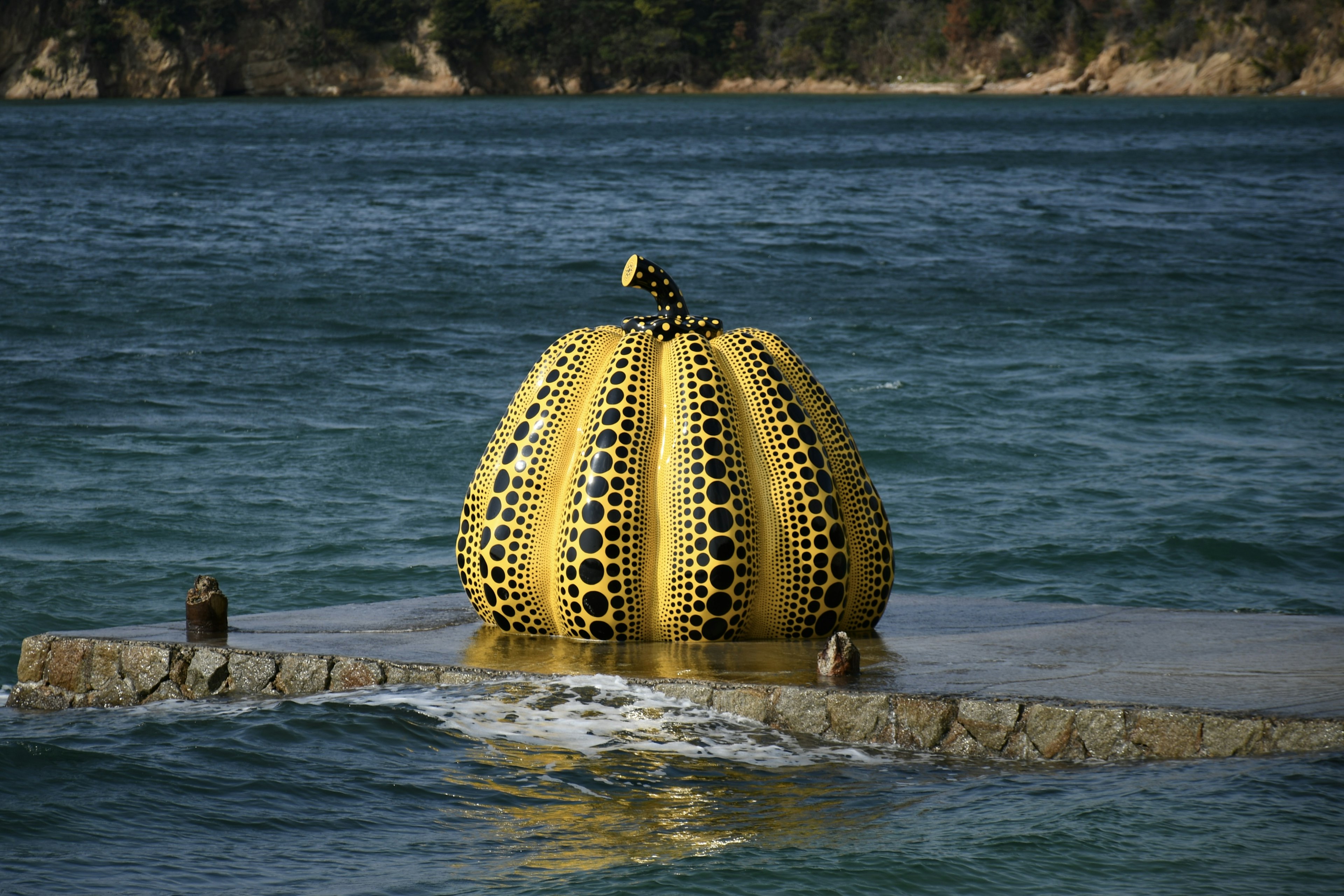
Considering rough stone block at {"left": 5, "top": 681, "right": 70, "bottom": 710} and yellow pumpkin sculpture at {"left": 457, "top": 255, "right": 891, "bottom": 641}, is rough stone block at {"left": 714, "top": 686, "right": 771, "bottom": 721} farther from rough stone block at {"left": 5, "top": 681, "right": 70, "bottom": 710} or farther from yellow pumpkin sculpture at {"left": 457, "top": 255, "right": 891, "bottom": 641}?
rough stone block at {"left": 5, "top": 681, "right": 70, "bottom": 710}

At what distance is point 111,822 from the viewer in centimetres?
583

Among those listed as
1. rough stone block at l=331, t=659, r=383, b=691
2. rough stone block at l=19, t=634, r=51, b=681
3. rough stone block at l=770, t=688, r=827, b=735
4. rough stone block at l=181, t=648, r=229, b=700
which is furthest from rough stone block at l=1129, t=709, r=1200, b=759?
rough stone block at l=19, t=634, r=51, b=681

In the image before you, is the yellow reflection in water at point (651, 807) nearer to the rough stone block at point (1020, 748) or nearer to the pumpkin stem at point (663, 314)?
the rough stone block at point (1020, 748)

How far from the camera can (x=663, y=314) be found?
7871mm

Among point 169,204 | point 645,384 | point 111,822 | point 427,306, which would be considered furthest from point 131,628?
point 169,204

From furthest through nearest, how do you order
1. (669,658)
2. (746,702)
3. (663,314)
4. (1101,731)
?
(663,314)
(669,658)
(746,702)
(1101,731)

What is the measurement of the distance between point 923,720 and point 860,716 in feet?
0.81

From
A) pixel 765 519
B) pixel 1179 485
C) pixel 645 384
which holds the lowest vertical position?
pixel 1179 485

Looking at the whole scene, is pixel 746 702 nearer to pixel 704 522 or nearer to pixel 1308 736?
pixel 704 522

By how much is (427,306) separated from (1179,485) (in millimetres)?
13930

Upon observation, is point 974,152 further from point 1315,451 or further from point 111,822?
point 111,822

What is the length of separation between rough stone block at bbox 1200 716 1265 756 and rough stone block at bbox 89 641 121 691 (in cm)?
454

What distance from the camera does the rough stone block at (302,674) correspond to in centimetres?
695

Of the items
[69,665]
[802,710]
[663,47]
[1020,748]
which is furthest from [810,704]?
[663,47]
